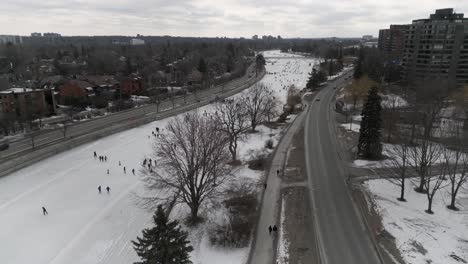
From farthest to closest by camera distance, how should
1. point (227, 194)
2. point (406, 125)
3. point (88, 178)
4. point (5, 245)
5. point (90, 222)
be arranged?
1. point (406, 125)
2. point (88, 178)
3. point (227, 194)
4. point (90, 222)
5. point (5, 245)

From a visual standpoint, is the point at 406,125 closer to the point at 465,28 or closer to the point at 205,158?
the point at 205,158

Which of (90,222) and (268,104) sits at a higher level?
Result: (268,104)

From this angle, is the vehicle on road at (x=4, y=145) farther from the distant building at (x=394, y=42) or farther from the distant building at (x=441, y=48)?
the distant building at (x=394, y=42)

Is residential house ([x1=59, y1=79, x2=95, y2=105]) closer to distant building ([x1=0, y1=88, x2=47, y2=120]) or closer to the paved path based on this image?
distant building ([x1=0, y1=88, x2=47, y2=120])

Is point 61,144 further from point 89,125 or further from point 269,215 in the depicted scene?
point 269,215

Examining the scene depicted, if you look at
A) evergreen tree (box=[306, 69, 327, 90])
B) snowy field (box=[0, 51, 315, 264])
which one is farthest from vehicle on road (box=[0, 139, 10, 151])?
evergreen tree (box=[306, 69, 327, 90])

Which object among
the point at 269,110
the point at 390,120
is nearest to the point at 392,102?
the point at 390,120

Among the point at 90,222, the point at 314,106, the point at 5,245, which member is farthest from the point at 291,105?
the point at 5,245

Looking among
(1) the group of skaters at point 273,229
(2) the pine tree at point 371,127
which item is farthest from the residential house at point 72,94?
(1) the group of skaters at point 273,229
